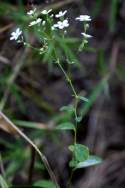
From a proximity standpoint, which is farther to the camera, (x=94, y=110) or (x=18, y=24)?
(x=94, y=110)

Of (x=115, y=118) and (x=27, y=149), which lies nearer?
(x=27, y=149)

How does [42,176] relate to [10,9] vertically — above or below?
below

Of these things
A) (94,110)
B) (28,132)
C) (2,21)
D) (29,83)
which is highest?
(2,21)

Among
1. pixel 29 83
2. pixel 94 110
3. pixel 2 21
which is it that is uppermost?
pixel 2 21

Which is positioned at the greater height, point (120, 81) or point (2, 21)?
point (2, 21)

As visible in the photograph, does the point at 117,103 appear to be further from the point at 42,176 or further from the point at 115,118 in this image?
the point at 42,176

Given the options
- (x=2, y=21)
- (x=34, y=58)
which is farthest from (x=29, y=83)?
(x=2, y=21)

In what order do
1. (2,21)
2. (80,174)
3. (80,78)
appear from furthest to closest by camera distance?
(80,78) → (80,174) → (2,21)

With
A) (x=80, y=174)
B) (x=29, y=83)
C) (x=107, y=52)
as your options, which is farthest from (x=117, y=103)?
(x=29, y=83)

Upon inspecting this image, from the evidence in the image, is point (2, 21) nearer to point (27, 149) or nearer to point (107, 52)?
point (27, 149)

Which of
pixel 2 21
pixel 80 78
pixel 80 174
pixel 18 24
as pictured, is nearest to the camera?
pixel 18 24
